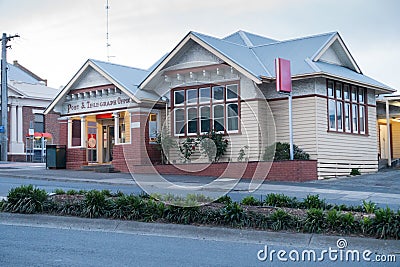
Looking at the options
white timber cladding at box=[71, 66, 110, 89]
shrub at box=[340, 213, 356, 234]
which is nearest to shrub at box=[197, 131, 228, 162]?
white timber cladding at box=[71, 66, 110, 89]

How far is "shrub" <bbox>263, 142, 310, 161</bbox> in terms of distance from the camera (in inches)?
893

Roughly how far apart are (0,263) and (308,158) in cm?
1682

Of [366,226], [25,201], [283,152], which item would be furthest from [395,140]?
[25,201]

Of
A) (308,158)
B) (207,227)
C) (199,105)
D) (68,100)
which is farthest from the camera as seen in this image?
(68,100)

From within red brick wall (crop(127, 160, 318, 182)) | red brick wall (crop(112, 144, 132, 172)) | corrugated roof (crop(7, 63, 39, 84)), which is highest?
corrugated roof (crop(7, 63, 39, 84))

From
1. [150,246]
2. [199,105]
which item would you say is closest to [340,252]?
[150,246]

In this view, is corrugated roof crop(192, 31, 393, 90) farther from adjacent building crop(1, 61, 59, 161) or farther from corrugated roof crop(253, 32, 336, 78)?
adjacent building crop(1, 61, 59, 161)

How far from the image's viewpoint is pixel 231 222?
10.5 meters

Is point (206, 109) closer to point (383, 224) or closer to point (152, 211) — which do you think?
point (152, 211)

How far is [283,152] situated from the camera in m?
22.7

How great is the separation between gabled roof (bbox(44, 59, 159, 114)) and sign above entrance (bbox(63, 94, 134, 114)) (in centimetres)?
58

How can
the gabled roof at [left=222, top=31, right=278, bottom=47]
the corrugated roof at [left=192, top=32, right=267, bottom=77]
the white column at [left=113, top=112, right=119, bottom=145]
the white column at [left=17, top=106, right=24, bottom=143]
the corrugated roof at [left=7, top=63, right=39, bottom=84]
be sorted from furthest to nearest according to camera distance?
the corrugated roof at [left=7, top=63, right=39, bottom=84]
the white column at [left=17, top=106, right=24, bottom=143]
the gabled roof at [left=222, top=31, right=278, bottom=47]
the white column at [left=113, top=112, right=119, bottom=145]
the corrugated roof at [left=192, top=32, right=267, bottom=77]

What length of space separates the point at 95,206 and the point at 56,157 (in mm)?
18010

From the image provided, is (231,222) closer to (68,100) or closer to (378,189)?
(378,189)
